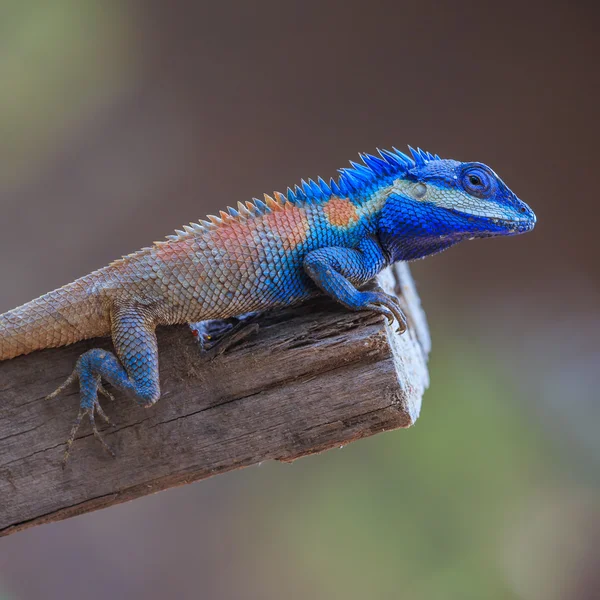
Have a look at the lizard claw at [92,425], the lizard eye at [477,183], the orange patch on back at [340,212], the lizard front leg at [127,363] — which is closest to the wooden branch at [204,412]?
the lizard claw at [92,425]

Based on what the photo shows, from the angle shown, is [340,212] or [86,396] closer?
[86,396]

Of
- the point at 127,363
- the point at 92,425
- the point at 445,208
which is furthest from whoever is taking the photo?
the point at 445,208

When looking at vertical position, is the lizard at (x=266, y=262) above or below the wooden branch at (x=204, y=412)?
above

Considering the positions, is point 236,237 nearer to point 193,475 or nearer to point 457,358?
point 193,475

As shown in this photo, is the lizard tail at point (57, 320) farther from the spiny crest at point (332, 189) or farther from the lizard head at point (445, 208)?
the lizard head at point (445, 208)

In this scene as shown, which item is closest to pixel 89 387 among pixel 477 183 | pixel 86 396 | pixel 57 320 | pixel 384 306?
pixel 86 396

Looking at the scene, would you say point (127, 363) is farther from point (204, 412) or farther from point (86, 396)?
point (204, 412)
